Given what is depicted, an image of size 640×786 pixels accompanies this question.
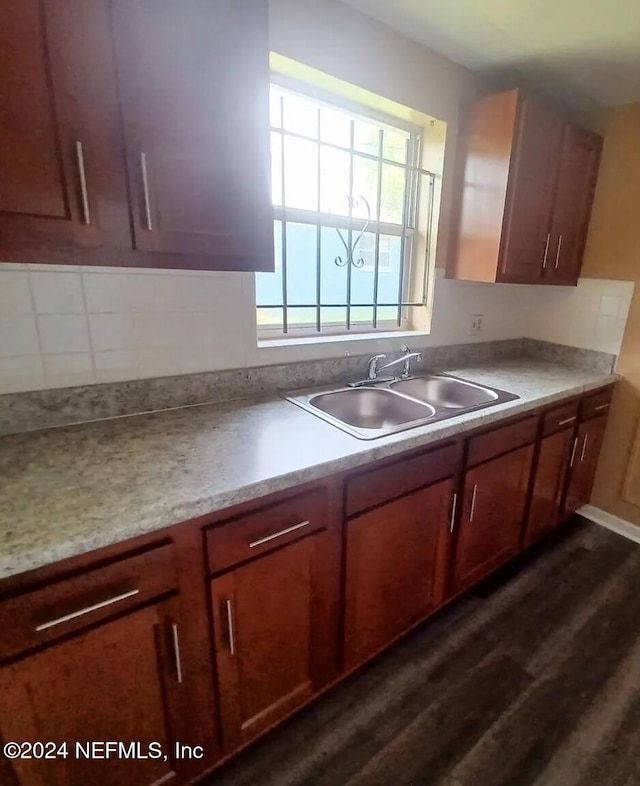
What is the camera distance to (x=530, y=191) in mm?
1808

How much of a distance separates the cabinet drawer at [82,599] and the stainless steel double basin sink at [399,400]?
0.70m

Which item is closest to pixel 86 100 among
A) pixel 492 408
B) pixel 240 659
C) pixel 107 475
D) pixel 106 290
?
pixel 106 290

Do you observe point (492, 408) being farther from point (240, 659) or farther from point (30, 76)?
point (30, 76)

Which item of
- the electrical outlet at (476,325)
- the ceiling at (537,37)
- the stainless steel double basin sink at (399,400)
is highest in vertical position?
the ceiling at (537,37)

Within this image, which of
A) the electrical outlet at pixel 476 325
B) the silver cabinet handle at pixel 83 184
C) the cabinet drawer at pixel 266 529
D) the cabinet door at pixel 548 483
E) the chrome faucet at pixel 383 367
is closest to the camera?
the silver cabinet handle at pixel 83 184

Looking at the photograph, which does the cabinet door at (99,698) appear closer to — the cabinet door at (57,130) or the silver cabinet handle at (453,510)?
the cabinet door at (57,130)

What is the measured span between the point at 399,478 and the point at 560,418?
3.53 feet

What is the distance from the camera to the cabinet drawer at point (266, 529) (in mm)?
933

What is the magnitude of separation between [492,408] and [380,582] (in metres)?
0.74

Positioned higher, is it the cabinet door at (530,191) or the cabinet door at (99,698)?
the cabinet door at (530,191)

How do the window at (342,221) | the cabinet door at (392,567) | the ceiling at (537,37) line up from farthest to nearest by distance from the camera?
1. the window at (342,221)
2. the ceiling at (537,37)
3. the cabinet door at (392,567)

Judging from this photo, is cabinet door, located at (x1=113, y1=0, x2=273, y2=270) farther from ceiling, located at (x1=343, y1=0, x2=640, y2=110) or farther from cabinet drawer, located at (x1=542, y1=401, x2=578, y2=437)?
cabinet drawer, located at (x1=542, y1=401, x2=578, y2=437)

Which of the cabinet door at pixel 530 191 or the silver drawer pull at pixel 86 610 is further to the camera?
the cabinet door at pixel 530 191

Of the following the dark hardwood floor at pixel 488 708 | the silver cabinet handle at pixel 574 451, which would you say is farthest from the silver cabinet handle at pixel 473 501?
the silver cabinet handle at pixel 574 451
